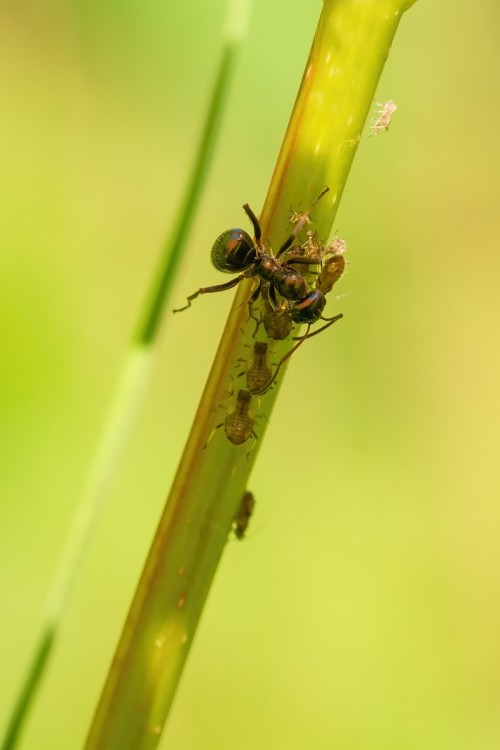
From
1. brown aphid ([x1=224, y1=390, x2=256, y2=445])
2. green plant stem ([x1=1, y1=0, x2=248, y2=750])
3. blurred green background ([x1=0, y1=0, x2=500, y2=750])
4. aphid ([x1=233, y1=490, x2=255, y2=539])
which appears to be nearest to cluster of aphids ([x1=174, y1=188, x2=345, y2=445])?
brown aphid ([x1=224, y1=390, x2=256, y2=445])

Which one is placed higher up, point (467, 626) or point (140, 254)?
point (140, 254)

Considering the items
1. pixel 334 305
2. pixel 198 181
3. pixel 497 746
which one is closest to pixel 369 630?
pixel 497 746

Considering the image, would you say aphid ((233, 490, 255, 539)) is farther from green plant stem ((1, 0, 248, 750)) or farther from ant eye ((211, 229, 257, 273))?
green plant stem ((1, 0, 248, 750))

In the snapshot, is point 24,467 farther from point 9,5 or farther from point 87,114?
point 9,5

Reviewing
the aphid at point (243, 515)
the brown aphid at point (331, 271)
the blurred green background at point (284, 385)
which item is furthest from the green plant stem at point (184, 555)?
the blurred green background at point (284, 385)

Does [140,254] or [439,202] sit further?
[439,202]

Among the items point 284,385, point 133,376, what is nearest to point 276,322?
point 133,376

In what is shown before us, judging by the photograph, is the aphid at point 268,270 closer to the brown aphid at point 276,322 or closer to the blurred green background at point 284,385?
the brown aphid at point 276,322
